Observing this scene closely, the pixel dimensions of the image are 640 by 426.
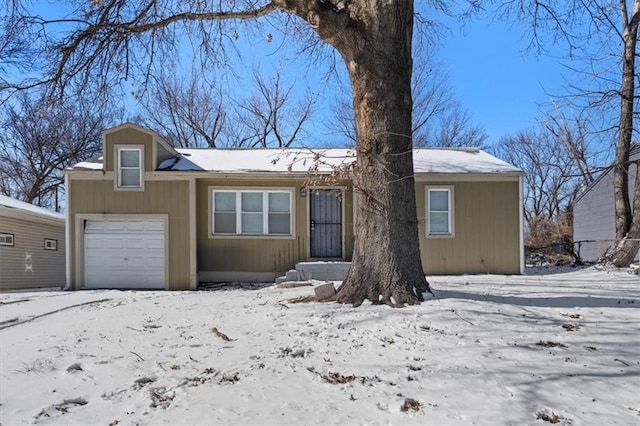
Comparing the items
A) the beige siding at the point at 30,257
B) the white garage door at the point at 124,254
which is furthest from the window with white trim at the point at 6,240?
the white garage door at the point at 124,254

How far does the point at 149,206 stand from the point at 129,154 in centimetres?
145

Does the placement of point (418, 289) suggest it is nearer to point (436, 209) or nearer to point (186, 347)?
point (186, 347)

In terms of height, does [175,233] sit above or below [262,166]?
below

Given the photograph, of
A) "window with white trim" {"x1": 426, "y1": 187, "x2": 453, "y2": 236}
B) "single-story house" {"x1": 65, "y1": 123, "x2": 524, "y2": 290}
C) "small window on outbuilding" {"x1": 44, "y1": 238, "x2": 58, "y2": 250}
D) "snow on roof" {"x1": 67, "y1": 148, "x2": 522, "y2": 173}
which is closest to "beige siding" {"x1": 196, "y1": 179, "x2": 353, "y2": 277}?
"single-story house" {"x1": 65, "y1": 123, "x2": 524, "y2": 290}

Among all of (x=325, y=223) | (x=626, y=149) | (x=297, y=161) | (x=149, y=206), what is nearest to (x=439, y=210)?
(x=325, y=223)

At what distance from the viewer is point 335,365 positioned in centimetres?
388

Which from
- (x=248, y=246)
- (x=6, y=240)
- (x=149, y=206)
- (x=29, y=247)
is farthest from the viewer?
(x=29, y=247)

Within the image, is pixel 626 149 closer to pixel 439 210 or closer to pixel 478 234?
pixel 478 234

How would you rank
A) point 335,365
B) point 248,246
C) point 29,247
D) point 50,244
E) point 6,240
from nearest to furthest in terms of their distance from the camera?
point 335,365
point 248,246
point 6,240
point 29,247
point 50,244

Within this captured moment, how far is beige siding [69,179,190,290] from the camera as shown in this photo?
11.7 m

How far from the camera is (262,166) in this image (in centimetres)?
1269

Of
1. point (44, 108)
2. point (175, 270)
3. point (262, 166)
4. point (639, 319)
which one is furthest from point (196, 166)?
point (639, 319)

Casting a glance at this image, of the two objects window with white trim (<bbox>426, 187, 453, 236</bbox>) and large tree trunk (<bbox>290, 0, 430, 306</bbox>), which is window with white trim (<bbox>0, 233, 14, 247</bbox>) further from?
large tree trunk (<bbox>290, 0, 430, 306</bbox>)

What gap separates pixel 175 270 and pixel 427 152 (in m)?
8.28
